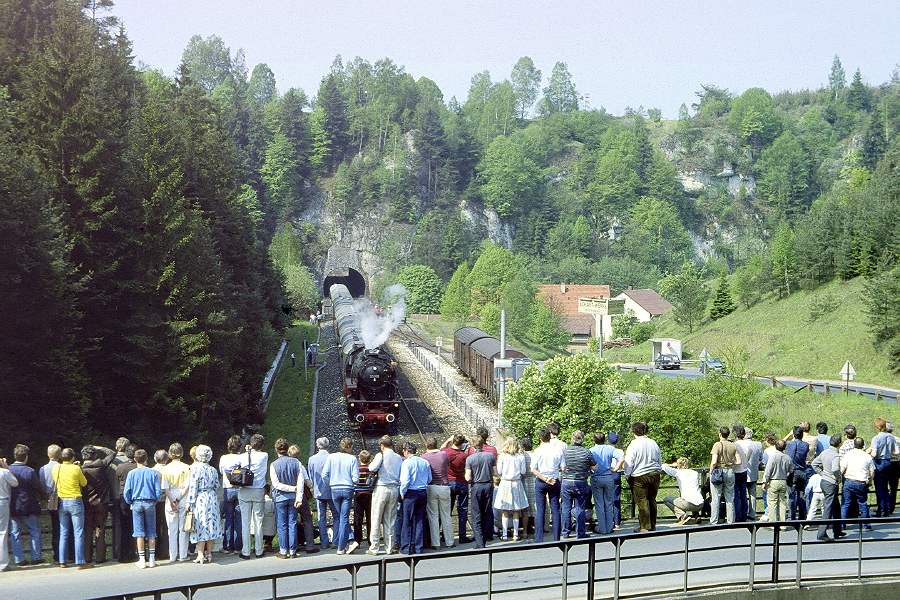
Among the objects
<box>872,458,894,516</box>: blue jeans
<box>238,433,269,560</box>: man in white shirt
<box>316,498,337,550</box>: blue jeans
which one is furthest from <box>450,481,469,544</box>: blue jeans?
<box>872,458,894,516</box>: blue jeans

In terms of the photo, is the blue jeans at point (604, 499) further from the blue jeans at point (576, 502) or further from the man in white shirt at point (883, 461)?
the man in white shirt at point (883, 461)

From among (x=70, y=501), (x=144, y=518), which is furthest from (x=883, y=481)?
(x=70, y=501)

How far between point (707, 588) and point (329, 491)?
551 centimetres

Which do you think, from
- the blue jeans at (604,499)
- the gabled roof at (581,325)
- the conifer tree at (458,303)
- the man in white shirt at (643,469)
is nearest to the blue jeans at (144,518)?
the blue jeans at (604,499)

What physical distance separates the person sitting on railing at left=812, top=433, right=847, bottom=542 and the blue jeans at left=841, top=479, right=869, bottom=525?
218 mm

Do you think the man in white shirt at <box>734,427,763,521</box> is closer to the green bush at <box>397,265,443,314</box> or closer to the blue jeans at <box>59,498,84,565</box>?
the blue jeans at <box>59,498,84,565</box>

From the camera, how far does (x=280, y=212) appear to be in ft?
472

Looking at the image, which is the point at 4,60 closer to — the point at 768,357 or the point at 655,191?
the point at 768,357

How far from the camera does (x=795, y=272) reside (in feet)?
237

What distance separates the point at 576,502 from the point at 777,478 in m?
3.35

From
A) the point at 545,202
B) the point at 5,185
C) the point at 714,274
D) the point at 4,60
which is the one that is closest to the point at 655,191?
the point at 545,202

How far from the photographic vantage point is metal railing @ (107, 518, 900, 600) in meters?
11.3

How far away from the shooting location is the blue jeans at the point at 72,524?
13.4 m

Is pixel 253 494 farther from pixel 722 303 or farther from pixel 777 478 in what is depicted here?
pixel 722 303
